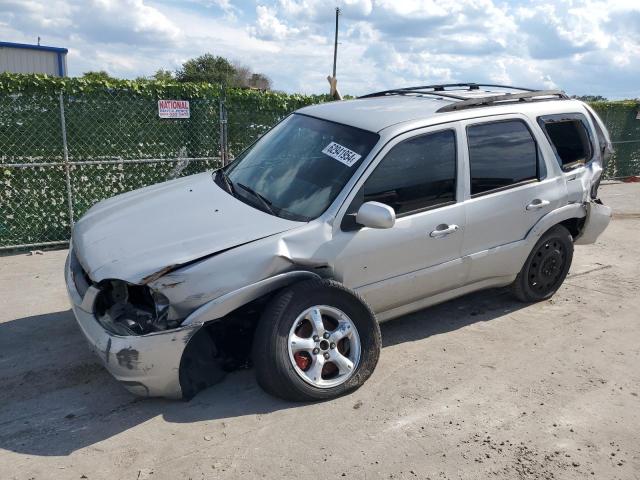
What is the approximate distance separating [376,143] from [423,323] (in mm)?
1773

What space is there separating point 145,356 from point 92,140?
5102mm

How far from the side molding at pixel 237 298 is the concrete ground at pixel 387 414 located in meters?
0.68

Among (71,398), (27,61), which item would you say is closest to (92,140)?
(71,398)

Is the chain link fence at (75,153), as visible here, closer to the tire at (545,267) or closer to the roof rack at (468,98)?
the roof rack at (468,98)

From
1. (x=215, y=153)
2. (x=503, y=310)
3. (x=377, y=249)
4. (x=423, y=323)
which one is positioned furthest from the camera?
(x=215, y=153)

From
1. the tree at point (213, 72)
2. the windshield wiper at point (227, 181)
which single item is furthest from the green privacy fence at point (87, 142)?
the tree at point (213, 72)

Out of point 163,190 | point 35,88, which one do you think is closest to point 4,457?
point 163,190

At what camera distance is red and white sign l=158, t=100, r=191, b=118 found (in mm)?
7859

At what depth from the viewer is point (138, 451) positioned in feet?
10.5

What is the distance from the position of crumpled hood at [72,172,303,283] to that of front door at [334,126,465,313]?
563 millimetres

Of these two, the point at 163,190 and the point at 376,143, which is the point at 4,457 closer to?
the point at 163,190

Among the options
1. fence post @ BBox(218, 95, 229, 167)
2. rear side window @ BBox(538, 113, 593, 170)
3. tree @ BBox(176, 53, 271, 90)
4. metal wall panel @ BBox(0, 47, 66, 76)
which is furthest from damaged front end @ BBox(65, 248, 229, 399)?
tree @ BBox(176, 53, 271, 90)

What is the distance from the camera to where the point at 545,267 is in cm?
532

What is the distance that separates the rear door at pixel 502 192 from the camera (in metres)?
4.51
